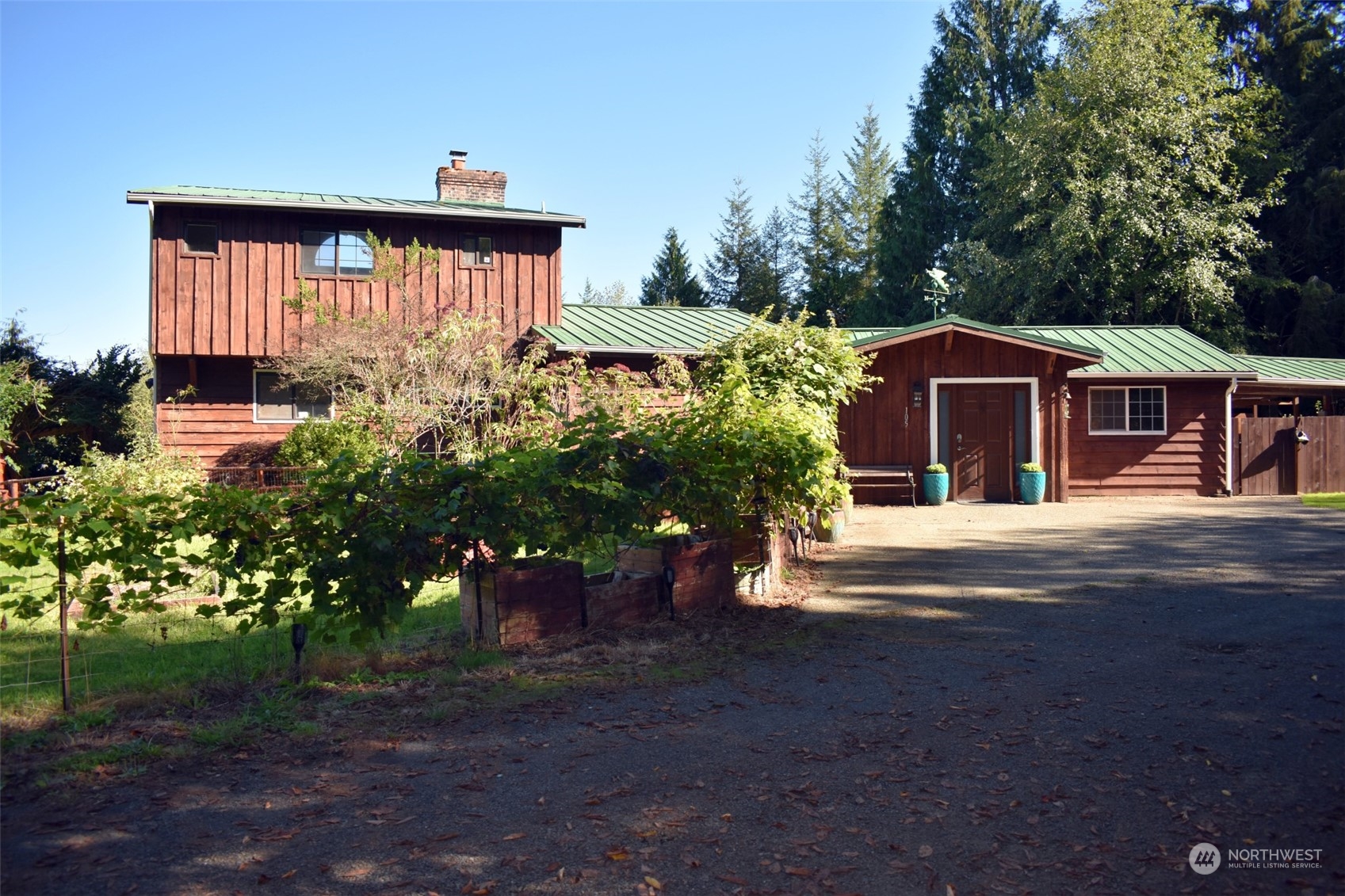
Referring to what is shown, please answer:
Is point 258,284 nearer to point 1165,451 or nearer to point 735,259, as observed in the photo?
point 1165,451

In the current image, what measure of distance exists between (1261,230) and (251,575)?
3599cm

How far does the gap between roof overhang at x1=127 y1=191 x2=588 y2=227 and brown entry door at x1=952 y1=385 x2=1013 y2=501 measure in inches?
349

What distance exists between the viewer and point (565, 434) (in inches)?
251

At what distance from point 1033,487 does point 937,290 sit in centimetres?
709

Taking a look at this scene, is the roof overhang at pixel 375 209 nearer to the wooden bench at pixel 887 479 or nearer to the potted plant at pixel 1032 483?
the wooden bench at pixel 887 479

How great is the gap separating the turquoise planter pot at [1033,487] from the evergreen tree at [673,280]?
31.7 metres

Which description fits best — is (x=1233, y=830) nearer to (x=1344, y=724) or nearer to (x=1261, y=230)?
(x=1344, y=724)

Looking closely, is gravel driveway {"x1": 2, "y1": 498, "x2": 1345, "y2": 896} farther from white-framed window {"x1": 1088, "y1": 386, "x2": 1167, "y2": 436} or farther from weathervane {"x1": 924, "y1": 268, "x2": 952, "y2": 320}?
weathervane {"x1": 924, "y1": 268, "x2": 952, "y2": 320}

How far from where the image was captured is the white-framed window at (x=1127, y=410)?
62.0 ft

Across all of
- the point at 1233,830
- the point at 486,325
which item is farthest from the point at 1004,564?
the point at 486,325

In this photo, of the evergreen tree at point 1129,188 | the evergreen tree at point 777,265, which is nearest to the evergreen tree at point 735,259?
the evergreen tree at point 777,265

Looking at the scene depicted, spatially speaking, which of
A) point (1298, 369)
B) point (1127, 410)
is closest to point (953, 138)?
point (1298, 369)

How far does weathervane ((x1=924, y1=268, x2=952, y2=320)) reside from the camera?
19987mm

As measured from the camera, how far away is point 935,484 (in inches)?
669
